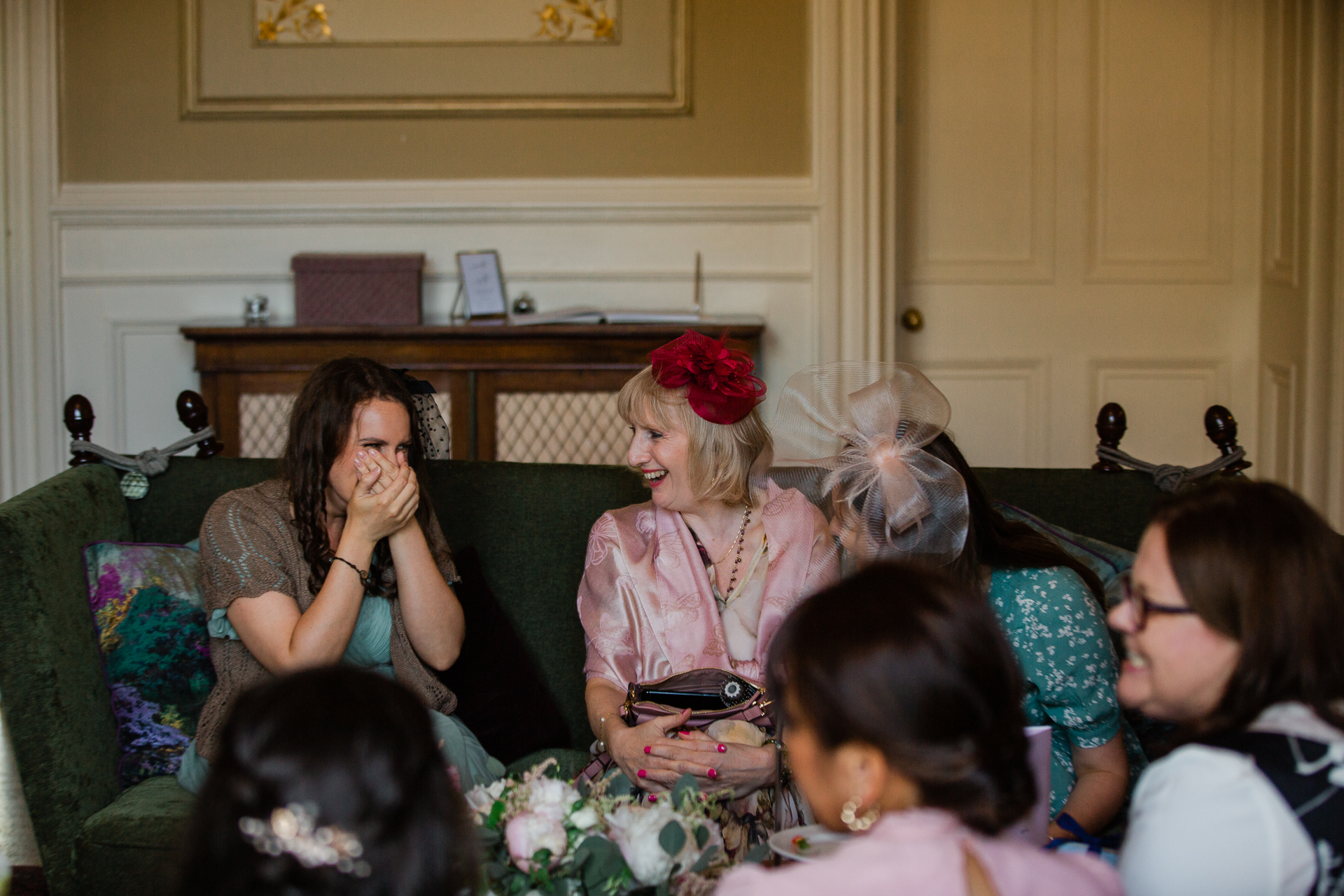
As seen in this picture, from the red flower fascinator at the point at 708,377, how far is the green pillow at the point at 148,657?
3.05 ft

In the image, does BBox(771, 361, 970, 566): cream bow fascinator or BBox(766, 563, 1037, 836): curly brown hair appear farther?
BBox(771, 361, 970, 566): cream bow fascinator

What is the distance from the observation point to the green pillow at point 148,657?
6.85ft

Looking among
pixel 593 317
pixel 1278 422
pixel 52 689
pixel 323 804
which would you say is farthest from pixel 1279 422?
pixel 323 804

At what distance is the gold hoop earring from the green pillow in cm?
132

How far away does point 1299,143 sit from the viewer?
375cm

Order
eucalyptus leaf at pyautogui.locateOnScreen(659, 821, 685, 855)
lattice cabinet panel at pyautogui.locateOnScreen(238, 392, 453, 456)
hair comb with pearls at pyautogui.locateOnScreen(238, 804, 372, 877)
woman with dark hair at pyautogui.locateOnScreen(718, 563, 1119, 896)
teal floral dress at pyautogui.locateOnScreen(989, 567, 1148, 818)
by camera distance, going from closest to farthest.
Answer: hair comb with pearls at pyautogui.locateOnScreen(238, 804, 372, 877) < woman with dark hair at pyautogui.locateOnScreen(718, 563, 1119, 896) < eucalyptus leaf at pyautogui.locateOnScreen(659, 821, 685, 855) < teal floral dress at pyautogui.locateOnScreen(989, 567, 1148, 818) < lattice cabinet panel at pyautogui.locateOnScreen(238, 392, 453, 456)

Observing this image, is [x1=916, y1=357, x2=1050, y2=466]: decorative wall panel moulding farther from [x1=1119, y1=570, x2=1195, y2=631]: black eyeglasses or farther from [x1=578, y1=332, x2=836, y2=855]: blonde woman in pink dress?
[x1=1119, y1=570, x2=1195, y2=631]: black eyeglasses

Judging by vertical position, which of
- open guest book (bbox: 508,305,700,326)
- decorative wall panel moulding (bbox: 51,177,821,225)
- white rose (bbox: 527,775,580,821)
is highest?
decorative wall panel moulding (bbox: 51,177,821,225)

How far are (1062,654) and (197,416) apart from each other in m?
1.81

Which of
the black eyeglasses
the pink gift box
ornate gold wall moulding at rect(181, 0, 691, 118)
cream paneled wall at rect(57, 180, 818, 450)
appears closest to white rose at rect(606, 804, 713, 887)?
the black eyeglasses

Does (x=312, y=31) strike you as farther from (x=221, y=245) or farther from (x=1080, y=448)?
(x=1080, y=448)

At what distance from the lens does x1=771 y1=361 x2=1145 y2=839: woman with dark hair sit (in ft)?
5.78

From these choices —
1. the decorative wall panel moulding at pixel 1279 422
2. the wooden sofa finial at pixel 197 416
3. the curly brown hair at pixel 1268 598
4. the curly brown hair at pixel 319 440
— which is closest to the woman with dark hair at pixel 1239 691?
the curly brown hair at pixel 1268 598

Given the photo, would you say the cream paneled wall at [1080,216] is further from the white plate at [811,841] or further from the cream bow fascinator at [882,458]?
the white plate at [811,841]
